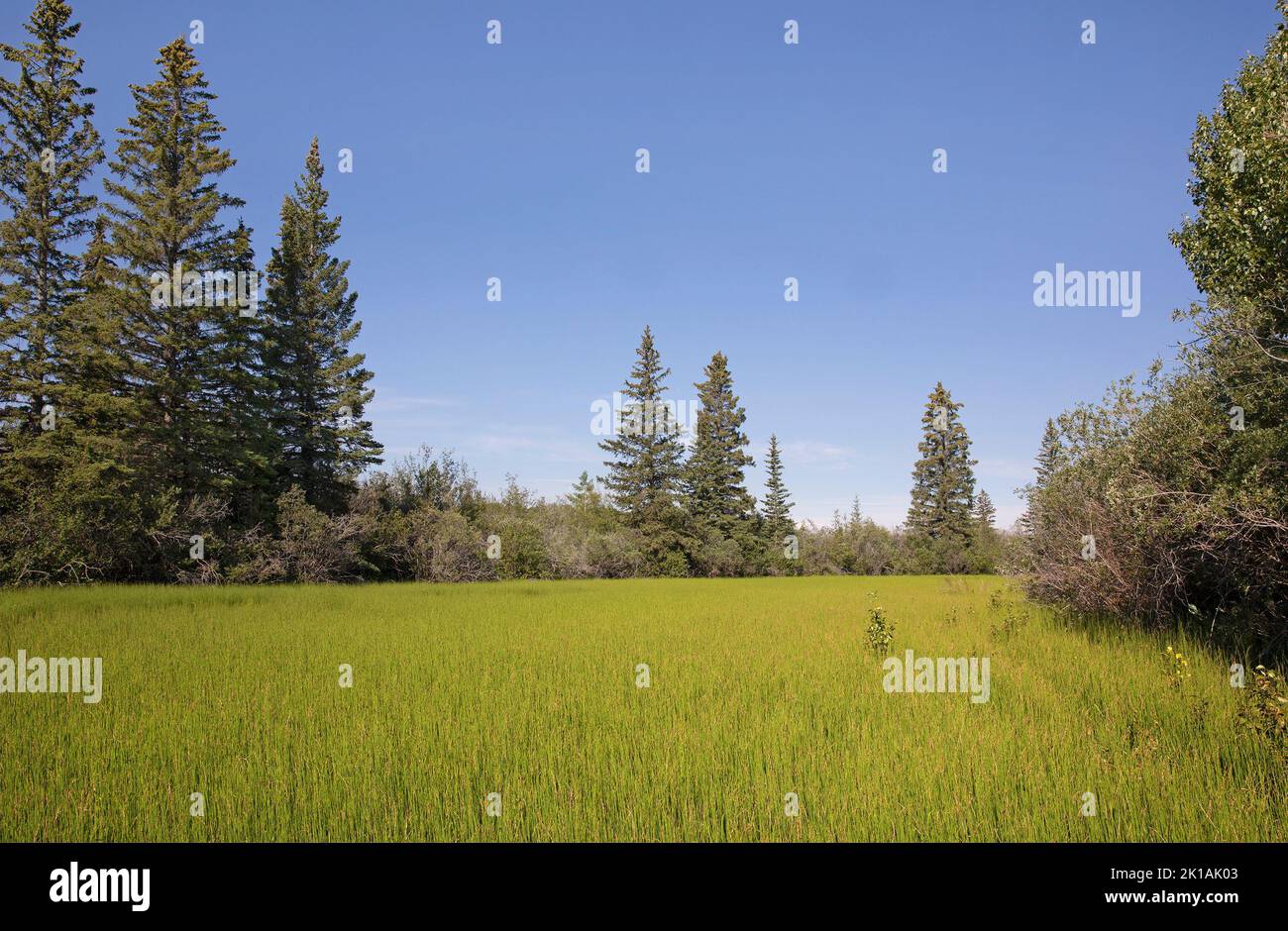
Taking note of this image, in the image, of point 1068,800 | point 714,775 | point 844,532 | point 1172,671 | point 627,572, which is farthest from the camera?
point 844,532

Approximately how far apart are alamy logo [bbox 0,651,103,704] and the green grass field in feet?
0.76

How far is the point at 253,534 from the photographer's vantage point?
2661 cm

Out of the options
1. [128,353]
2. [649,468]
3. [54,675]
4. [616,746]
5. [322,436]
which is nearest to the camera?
[616,746]

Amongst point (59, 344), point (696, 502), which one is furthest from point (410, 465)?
point (696, 502)

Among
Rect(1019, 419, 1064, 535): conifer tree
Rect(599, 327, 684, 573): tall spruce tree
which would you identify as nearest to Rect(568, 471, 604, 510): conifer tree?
Rect(599, 327, 684, 573): tall spruce tree

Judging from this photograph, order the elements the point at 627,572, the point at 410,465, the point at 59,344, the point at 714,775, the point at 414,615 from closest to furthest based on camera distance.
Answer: the point at 714,775 → the point at 414,615 → the point at 59,344 → the point at 410,465 → the point at 627,572

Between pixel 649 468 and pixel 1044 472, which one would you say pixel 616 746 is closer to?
pixel 1044 472

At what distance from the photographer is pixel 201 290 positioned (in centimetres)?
2650

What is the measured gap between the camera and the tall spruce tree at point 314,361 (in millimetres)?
32219

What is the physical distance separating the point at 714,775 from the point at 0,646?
12240 millimetres

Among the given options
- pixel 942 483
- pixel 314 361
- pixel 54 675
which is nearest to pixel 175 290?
pixel 314 361
